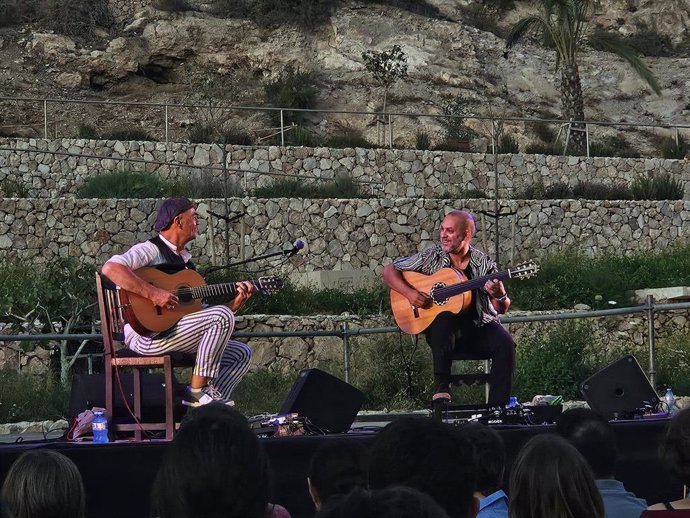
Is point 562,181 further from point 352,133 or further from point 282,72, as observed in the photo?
point 282,72

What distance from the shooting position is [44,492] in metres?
3.25

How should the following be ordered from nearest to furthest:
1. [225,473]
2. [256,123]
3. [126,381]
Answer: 1. [225,473]
2. [126,381]
3. [256,123]

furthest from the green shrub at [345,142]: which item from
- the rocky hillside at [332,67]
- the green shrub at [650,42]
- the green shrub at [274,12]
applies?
the green shrub at [650,42]

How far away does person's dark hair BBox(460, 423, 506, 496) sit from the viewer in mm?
4039

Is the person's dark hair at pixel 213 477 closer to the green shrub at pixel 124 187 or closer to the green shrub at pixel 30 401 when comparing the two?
the green shrub at pixel 30 401

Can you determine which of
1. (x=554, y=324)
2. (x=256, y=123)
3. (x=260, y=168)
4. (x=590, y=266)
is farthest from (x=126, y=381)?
(x=256, y=123)

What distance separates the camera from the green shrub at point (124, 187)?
66.8 feet

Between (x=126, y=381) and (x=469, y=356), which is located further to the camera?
(x=469, y=356)

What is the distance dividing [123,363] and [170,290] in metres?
0.50

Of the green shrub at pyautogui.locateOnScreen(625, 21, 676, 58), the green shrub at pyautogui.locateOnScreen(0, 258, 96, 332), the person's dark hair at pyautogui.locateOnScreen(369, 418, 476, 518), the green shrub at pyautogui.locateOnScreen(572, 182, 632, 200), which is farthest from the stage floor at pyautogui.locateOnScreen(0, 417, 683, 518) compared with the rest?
the green shrub at pyautogui.locateOnScreen(625, 21, 676, 58)

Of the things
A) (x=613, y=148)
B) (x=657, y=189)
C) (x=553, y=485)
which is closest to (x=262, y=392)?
(x=553, y=485)

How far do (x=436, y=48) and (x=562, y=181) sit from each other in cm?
825

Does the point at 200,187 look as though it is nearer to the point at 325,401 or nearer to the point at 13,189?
the point at 13,189

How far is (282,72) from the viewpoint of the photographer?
29.8 metres
